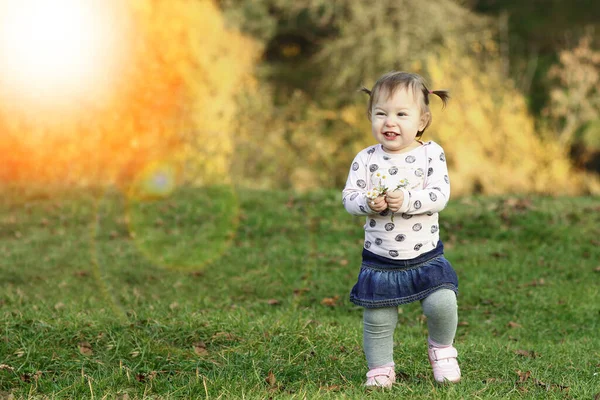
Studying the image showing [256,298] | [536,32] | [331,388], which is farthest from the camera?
[536,32]

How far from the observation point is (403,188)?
3.76 m

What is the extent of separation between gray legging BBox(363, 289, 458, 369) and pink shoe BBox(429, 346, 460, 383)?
0.19ft

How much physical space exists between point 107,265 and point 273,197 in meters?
3.74

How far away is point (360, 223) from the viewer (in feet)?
34.9

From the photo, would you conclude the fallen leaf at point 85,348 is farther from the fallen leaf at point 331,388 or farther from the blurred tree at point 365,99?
the blurred tree at point 365,99

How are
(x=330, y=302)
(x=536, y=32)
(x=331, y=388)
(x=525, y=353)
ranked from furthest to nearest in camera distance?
(x=536, y=32), (x=330, y=302), (x=525, y=353), (x=331, y=388)

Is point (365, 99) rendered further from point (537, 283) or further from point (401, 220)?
point (401, 220)

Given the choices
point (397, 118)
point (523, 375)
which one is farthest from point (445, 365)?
point (397, 118)

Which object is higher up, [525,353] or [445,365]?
[445,365]

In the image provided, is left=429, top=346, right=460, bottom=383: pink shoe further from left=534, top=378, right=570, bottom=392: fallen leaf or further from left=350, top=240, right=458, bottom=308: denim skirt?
left=534, top=378, right=570, bottom=392: fallen leaf

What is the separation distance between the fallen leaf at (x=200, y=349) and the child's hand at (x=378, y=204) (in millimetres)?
1717

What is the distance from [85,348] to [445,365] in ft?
7.82

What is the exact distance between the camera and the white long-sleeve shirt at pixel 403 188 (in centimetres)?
381

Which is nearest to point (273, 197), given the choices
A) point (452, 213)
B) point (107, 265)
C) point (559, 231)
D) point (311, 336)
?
point (452, 213)
